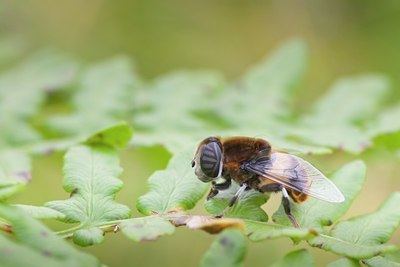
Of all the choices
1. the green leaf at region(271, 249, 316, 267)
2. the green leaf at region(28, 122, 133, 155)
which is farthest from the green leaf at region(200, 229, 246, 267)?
the green leaf at region(28, 122, 133, 155)

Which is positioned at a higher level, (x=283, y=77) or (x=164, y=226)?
(x=283, y=77)

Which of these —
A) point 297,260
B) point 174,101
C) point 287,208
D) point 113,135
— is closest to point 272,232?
point 297,260

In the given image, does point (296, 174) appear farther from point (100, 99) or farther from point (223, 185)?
point (100, 99)

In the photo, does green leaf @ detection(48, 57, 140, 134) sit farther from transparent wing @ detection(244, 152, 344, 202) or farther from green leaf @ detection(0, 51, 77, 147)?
transparent wing @ detection(244, 152, 344, 202)

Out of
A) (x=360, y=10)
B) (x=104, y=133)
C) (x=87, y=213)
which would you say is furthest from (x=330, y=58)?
(x=87, y=213)

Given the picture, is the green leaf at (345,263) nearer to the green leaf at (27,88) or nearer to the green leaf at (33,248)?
the green leaf at (33,248)

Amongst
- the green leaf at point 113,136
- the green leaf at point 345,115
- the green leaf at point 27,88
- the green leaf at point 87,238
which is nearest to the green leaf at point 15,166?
the green leaf at point 27,88

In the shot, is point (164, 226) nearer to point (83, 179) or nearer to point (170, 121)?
point (83, 179)

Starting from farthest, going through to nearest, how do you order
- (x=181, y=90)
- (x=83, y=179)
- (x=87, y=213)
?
(x=181, y=90) < (x=83, y=179) < (x=87, y=213)
